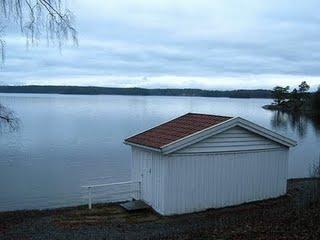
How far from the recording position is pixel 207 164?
17.3m

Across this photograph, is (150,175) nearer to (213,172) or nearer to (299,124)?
(213,172)

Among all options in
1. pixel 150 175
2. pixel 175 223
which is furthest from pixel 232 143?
pixel 175 223

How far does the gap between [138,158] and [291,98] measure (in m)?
125

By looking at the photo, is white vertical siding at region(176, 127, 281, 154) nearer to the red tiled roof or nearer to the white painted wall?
the white painted wall

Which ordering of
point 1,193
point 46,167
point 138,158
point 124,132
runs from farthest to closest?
1. point 124,132
2. point 46,167
3. point 1,193
4. point 138,158

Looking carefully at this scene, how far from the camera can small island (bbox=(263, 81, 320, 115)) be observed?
12357cm

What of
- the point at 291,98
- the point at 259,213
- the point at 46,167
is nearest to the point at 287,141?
the point at 259,213

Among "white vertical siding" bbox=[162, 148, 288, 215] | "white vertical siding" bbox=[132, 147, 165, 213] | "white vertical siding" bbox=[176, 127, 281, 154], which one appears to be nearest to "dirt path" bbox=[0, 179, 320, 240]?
"white vertical siding" bbox=[162, 148, 288, 215]

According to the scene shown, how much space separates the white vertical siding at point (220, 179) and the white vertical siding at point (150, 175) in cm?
36

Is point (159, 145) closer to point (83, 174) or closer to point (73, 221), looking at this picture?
point (73, 221)

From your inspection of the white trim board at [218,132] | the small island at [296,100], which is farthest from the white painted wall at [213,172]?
the small island at [296,100]

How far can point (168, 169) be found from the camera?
1648cm

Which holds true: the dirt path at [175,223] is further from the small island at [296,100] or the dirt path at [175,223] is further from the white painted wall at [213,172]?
the small island at [296,100]

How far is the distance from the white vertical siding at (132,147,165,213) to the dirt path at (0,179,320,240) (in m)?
0.53
